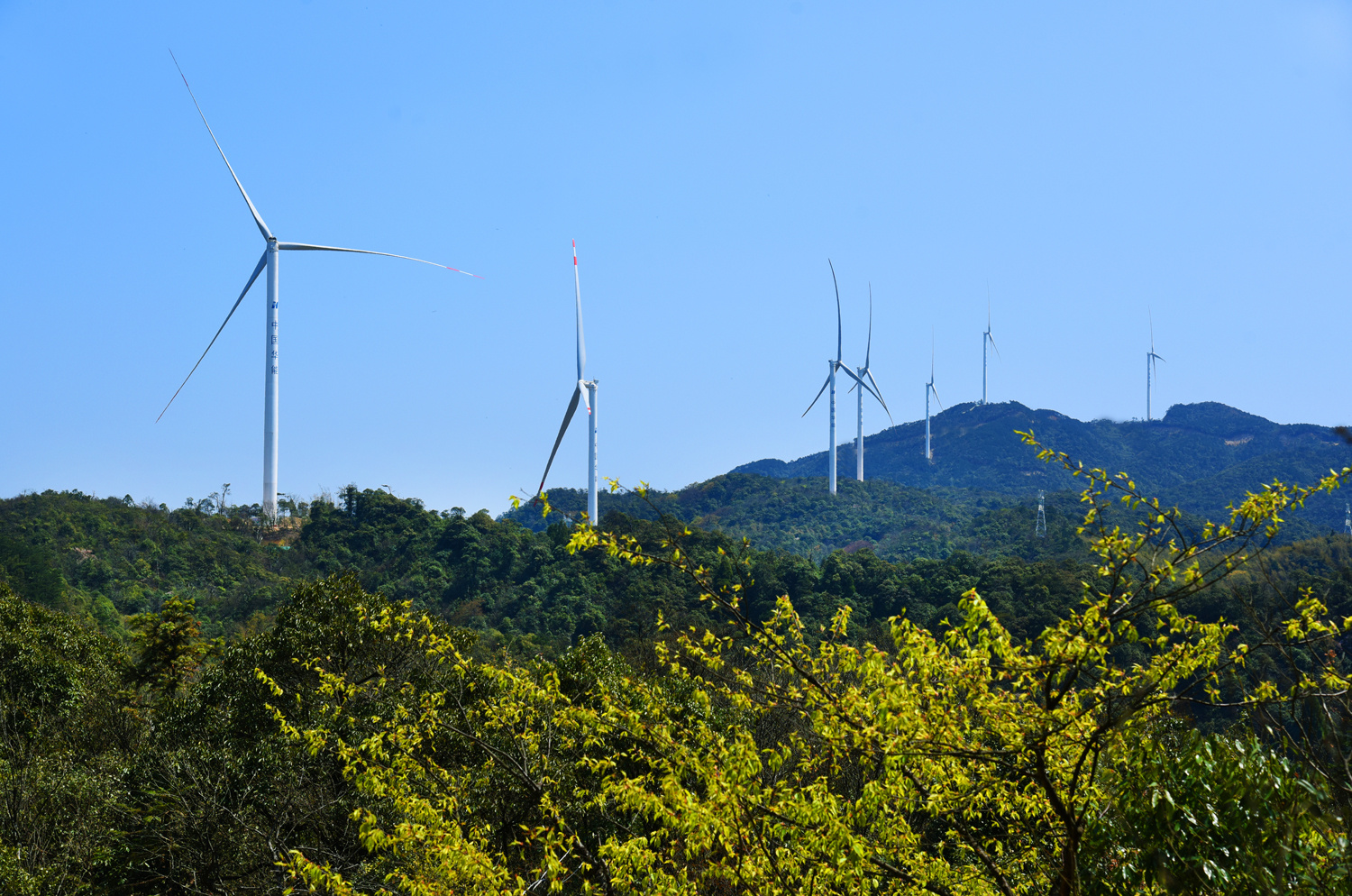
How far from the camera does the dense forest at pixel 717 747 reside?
5.71 m

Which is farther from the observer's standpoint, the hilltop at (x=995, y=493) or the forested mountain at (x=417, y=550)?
the hilltop at (x=995, y=493)

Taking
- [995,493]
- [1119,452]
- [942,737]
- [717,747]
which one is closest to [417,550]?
[717,747]

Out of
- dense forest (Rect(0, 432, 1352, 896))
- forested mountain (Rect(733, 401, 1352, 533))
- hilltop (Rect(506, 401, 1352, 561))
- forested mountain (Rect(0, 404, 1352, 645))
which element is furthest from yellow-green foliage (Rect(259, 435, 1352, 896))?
forested mountain (Rect(733, 401, 1352, 533))

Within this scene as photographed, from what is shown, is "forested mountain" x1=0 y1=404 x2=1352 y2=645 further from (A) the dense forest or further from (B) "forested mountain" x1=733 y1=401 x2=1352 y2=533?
(B) "forested mountain" x1=733 y1=401 x2=1352 y2=533

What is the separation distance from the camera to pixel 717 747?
28.5 ft

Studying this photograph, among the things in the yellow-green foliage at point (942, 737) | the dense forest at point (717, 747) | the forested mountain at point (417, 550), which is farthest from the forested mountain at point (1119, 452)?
the yellow-green foliage at point (942, 737)

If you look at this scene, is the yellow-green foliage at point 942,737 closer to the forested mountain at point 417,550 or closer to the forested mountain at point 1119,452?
the forested mountain at point 417,550

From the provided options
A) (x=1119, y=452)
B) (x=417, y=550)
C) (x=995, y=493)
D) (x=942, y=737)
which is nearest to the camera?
(x=942, y=737)

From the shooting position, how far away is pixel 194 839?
1558 cm

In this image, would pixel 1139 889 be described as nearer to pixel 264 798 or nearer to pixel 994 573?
pixel 264 798

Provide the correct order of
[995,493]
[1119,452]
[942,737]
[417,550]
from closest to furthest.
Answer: [942,737]
[417,550]
[995,493]
[1119,452]

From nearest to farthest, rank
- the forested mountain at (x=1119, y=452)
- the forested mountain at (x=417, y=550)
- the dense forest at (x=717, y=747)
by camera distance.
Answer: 1. the dense forest at (x=717, y=747)
2. the forested mountain at (x=417, y=550)
3. the forested mountain at (x=1119, y=452)

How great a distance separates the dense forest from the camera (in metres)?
5.71

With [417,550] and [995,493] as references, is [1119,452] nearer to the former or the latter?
[995,493]
